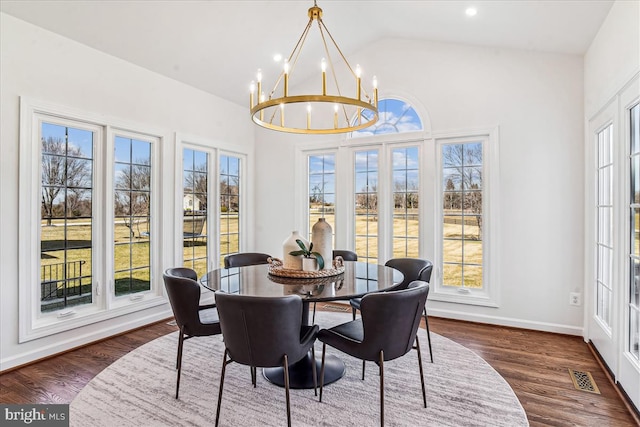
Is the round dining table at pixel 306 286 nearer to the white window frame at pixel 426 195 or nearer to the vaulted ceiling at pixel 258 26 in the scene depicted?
the white window frame at pixel 426 195

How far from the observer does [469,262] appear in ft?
14.0

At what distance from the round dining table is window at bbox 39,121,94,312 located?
1575 mm

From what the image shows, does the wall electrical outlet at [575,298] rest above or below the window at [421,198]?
below

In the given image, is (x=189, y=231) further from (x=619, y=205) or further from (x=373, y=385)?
(x=619, y=205)

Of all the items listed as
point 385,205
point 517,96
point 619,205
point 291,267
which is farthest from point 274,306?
point 517,96

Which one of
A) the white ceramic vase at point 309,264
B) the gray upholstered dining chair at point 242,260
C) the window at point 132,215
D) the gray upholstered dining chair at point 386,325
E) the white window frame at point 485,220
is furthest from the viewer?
the white window frame at point 485,220

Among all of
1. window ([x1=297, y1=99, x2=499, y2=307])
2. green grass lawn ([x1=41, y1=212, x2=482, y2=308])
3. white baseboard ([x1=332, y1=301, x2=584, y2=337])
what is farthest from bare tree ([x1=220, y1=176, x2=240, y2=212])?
white baseboard ([x1=332, y1=301, x2=584, y2=337])

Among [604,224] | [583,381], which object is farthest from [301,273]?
[604,224]

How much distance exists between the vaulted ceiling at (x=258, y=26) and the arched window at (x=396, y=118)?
0.78 metres

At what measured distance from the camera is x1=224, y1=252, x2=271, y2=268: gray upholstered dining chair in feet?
11.7

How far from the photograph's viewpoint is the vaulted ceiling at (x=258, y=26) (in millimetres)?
3059

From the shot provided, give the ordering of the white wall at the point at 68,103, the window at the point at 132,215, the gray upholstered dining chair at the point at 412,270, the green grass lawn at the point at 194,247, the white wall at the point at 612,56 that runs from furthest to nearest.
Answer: the window at the point at 132,215 → the green grass lawn at the point at 194,247 → the gray upholstered dining chair at the point at 412,270 → the white wall at the point at 68,103 → the white wall at the point at 612,56

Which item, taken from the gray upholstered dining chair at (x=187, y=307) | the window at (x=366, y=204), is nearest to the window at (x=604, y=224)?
the window at (x=366, y=204)

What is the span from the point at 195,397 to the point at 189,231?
2.49m
